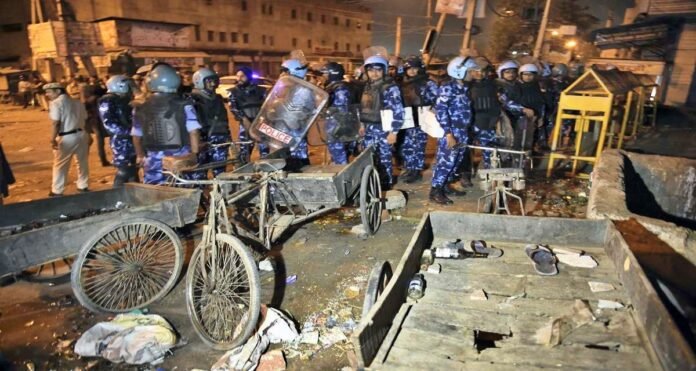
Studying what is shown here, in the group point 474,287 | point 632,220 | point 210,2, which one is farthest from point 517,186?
point 210,2

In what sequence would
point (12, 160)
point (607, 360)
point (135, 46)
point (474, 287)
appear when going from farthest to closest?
point (135, 46)
point (12, 160)
point (474, 287)
point (607, 360)

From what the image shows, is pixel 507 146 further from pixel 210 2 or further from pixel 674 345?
pixel 210 2

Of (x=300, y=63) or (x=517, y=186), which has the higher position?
(x=300, y=63)

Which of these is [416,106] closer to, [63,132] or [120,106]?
[120,106]

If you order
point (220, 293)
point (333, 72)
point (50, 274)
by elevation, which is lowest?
point (50, 274)

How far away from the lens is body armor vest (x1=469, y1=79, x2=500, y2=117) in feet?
23.7

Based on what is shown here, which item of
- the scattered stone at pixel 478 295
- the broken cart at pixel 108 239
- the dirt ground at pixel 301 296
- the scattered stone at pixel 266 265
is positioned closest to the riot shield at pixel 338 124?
the dirt ground at pixel 301 296

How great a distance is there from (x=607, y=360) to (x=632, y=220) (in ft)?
7.92

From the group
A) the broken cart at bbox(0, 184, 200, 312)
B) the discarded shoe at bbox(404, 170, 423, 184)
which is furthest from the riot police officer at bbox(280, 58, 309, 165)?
the broken cart at bbox(0, 184, 200, 312)

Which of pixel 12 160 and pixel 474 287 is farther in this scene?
pixel 12 160

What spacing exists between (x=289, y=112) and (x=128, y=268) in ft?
7.82

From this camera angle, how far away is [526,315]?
2666 mm

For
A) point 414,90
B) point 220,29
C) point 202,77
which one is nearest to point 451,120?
point 414,90

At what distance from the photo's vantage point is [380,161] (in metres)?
7.24
